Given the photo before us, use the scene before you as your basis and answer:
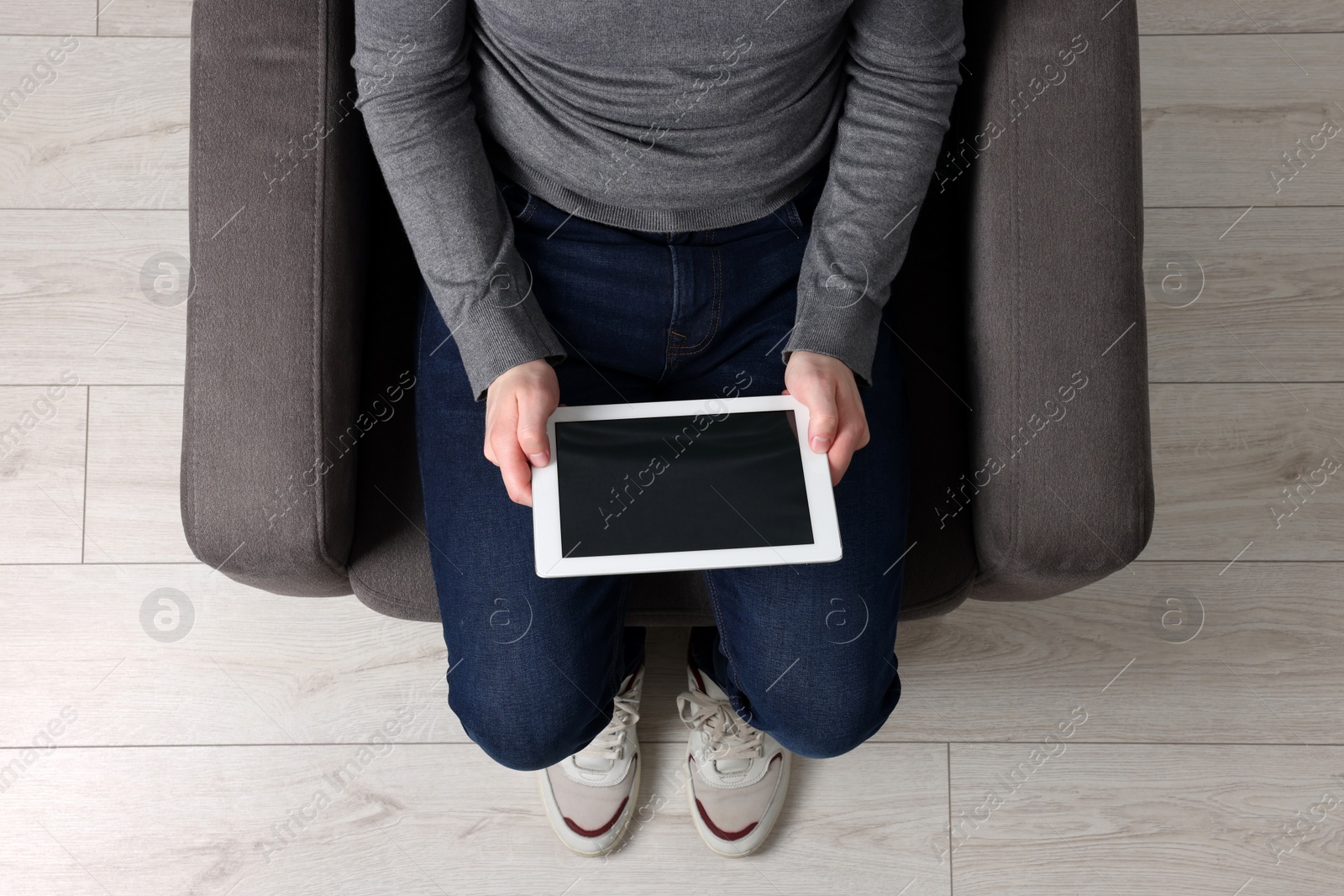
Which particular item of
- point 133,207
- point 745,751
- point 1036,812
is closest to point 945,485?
point 745,751

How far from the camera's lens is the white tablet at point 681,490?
0.77 metres

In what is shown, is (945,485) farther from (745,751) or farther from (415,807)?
(415,807)

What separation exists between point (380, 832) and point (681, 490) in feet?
2.36

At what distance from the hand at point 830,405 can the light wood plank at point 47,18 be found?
127 centimetres

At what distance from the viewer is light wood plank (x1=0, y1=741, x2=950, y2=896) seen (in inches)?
46.7

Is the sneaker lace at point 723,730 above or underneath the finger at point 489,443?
underneath

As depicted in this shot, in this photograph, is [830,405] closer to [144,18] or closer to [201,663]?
[201,663]

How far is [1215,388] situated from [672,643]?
87 centimetres

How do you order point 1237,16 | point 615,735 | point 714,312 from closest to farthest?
point 714,312, point 615,735, point 1237,16

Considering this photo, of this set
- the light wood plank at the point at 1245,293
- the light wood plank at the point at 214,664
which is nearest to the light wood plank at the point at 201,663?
the light wood plank at the point at 214,664

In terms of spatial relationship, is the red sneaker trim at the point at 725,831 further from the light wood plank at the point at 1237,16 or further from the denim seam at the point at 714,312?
the light wood plank at the point at 1237,16

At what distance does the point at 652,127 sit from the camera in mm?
845

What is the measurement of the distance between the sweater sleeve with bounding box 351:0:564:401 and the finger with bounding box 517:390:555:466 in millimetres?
39

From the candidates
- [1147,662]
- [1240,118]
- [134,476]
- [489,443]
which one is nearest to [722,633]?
[489,443]
